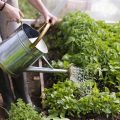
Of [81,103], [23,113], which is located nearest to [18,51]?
[23,113]

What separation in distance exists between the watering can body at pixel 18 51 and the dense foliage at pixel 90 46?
0.73m

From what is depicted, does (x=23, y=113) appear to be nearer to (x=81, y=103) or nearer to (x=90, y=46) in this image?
(x=81, y=103)

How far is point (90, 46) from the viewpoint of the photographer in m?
3.93

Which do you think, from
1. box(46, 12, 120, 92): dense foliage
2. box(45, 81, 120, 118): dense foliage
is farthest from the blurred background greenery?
box(45, 81, 120, 118): dense foliage

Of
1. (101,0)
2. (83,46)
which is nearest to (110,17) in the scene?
(101,0)

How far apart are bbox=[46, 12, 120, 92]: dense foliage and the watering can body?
28.9 inches

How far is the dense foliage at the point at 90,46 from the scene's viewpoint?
3752mm

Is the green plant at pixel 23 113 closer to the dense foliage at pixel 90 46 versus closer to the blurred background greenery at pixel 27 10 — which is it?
the dense foliage at pixel 90 46

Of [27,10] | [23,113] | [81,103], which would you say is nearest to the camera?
[23,113]

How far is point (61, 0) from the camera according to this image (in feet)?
15.5

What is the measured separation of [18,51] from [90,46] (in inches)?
39.2

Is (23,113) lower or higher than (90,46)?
lower

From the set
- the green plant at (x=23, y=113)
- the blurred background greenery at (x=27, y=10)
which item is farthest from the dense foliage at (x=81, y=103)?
the blurred background greenery at (x=27, y=10)

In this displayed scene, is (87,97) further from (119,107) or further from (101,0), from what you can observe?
(101,0)
